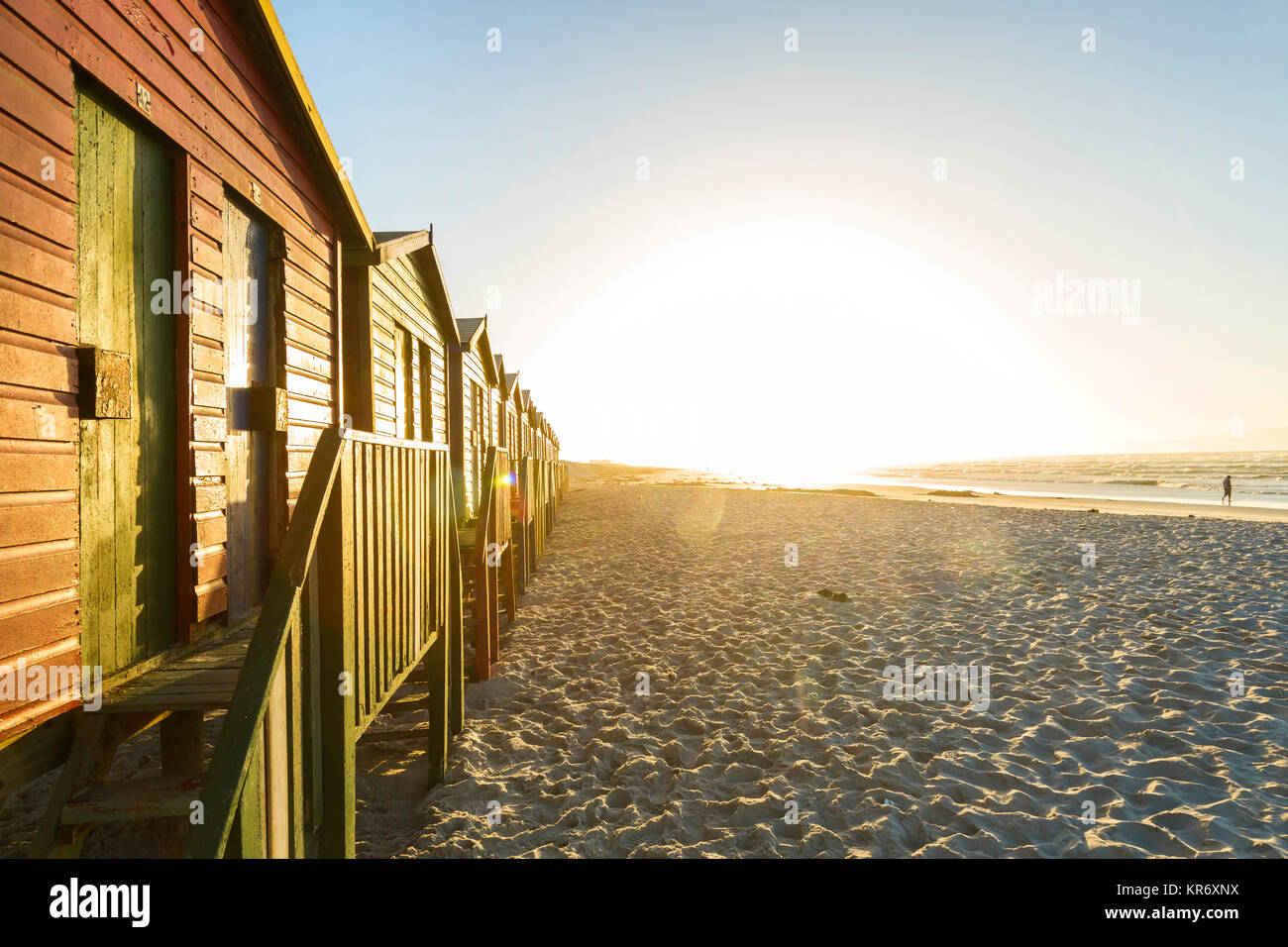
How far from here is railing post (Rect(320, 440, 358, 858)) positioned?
2465mm

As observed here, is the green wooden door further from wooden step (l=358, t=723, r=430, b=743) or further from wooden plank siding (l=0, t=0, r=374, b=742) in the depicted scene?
wooden step (l=358, t=723, r=430, b=743)

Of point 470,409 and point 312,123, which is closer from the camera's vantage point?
point 312,123

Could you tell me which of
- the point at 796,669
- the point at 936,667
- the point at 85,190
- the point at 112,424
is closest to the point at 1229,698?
the point at 936,667

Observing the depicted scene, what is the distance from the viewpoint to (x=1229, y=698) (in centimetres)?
509

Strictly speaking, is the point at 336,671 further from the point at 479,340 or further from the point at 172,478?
the point at 479,340

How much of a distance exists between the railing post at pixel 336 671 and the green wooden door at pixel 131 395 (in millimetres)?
1298

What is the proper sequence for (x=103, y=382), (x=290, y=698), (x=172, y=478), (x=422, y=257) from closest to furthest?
(x=290, y=698) → (x=103, y=382) → (x=172, y=478) → (x=422, y=257)

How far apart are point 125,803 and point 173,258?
9.78ft

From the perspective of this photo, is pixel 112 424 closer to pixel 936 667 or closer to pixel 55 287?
pixel 55 287

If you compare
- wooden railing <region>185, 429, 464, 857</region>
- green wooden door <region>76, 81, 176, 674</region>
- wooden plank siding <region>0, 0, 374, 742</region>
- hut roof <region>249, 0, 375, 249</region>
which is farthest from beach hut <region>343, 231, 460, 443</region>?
wooden railing <region>185, 429, 464, 857</region>

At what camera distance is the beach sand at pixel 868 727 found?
357 cm

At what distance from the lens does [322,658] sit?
2.48m

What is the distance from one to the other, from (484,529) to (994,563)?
1014 centimetres

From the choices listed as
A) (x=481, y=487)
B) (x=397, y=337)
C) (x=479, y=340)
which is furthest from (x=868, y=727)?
(x=479, y=340)
